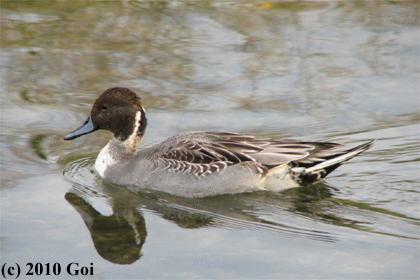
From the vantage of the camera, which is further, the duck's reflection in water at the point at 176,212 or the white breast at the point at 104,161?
the white breast at the point at 104,161

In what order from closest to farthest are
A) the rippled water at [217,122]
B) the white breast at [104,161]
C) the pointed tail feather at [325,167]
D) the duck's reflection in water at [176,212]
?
1. the rippled water at [217,122]
2. the duck's reflection in water at [176,212]
3. the pointed tail feather at [325,167]
4. the white breast at [104,161]

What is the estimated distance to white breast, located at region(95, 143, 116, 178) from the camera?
6930 mm

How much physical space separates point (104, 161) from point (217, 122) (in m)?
2.09

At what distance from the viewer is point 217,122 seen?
851cm

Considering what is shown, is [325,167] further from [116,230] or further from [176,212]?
[116,230]

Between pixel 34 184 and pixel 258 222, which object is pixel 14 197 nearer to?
pixel 34 184

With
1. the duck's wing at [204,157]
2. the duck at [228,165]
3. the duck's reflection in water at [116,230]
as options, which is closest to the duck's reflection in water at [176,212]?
the duck's reflection in water at [116,230]

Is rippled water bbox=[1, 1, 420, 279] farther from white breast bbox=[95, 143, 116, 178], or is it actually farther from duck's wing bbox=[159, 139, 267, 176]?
duck's wing bbox=[159, 139, 267, 176]

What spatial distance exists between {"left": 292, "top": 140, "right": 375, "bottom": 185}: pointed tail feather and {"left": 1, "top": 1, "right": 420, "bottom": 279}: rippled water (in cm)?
14

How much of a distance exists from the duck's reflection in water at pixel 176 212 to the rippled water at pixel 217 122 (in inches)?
0.8

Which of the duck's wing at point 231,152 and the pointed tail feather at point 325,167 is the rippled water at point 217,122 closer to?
the pointed tail feather at point 325,167

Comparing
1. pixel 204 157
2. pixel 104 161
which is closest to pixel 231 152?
pixel 204 157

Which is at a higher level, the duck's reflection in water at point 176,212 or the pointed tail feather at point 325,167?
the pointed tail feather at point 325,167

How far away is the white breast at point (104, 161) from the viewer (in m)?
6.93
